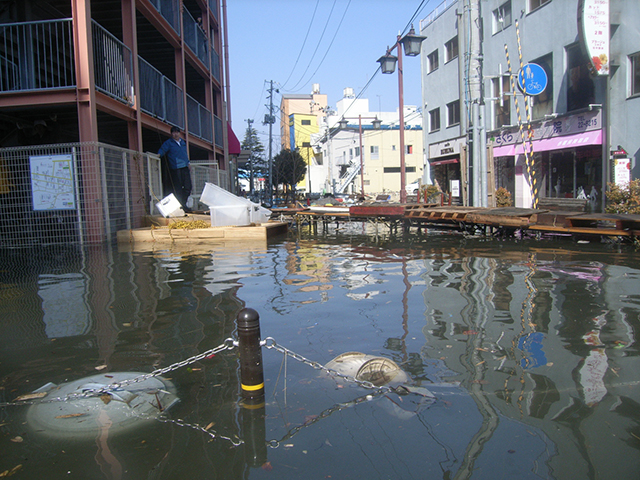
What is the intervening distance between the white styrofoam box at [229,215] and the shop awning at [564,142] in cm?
1170

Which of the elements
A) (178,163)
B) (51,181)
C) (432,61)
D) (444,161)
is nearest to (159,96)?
(178,163)

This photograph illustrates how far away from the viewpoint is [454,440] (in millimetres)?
2924

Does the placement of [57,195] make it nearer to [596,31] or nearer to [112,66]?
[112,66]

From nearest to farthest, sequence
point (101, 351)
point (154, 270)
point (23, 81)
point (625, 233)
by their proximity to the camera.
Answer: point (101, 351), point (154, 270), point (625, 233), point (23, 81)

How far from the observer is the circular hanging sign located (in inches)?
697

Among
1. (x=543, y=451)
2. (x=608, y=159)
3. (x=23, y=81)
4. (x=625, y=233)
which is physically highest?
(x=23, y=81)

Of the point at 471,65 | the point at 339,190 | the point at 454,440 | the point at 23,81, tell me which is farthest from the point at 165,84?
the point at 339,190

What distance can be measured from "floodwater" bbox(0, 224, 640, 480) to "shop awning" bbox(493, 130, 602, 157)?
10.2 metres

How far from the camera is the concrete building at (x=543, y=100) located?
593 inches

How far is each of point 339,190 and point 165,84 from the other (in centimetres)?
4471

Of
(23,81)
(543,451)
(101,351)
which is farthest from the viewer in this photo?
(23,81)

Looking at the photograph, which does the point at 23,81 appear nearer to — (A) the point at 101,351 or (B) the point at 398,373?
(A) the point at 101,351

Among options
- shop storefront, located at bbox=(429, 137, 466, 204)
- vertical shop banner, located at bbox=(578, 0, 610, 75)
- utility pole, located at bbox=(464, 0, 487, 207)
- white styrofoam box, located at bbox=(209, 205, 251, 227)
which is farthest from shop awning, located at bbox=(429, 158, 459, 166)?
white styrofoam box, located at bbox=(209, 205, 251, 227)

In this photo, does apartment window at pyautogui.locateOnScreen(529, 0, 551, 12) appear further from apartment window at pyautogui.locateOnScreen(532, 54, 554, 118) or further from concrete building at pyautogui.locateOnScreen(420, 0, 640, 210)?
apartment window at pyautogui.locateOnScreen(532, 54, 554, 118)
